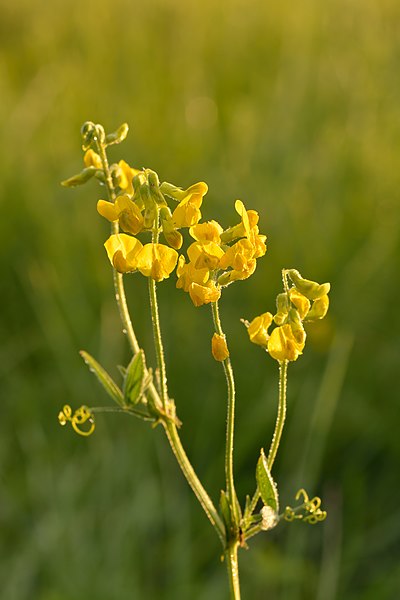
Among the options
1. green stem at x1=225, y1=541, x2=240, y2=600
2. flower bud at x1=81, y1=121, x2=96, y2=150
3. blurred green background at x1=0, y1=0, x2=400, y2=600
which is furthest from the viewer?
blurred green background at x1=0, y1=0, x2=400, y2=600

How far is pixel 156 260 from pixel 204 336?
6.03ft

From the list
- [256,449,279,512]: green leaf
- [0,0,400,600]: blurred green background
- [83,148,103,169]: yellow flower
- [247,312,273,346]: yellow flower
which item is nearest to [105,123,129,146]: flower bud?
[83,148,103,169]: yellow flower

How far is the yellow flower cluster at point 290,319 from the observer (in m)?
0.78

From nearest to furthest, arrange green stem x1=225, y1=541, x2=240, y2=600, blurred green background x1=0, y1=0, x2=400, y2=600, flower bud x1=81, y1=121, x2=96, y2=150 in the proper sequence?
1. green stem x1=225, y1=541, x2=240, y2=600
2. flower bud x1=81, y1=121, x2=96, y2=150
3. blurred green background x1=0, y1=0, x2=400, y2=600

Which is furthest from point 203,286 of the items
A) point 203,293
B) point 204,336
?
point 204,336

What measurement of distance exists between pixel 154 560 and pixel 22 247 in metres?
1.14

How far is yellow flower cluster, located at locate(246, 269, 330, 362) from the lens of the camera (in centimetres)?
78

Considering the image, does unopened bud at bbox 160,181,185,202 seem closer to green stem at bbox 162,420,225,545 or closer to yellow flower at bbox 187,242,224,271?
yellow flower at bbox 187,242,224,271

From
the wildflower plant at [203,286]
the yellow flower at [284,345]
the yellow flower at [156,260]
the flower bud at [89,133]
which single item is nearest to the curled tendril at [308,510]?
the wildflower plant at [203,286]

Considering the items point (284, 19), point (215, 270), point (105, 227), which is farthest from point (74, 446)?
point (284, 19)

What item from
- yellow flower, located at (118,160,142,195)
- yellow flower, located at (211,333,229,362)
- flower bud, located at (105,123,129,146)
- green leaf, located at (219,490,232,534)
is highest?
flower bud, located at (105,123,129,146)

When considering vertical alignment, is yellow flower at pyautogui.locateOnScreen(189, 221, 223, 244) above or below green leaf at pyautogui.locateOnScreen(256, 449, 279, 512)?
above

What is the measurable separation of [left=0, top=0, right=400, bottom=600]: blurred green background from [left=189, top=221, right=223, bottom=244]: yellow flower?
1318 mm

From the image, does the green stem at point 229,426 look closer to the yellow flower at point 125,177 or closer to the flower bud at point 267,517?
the flower bud at point 267,517
